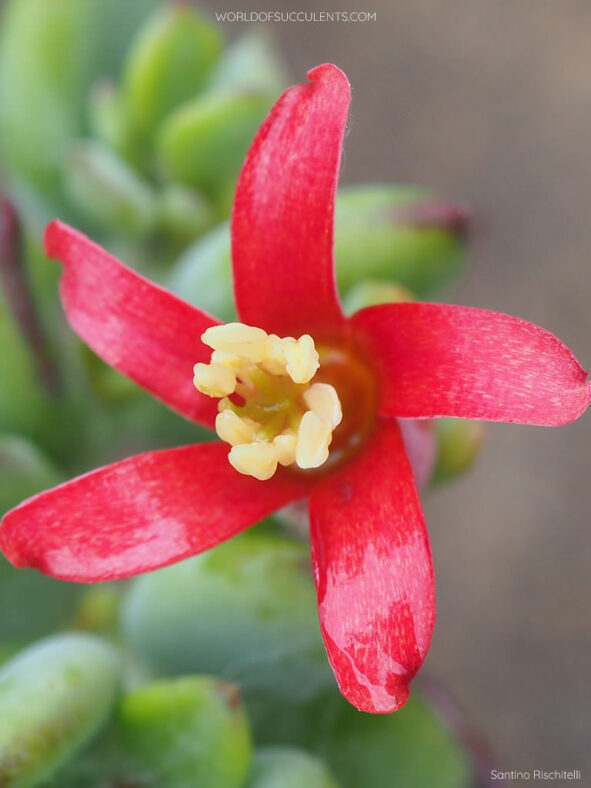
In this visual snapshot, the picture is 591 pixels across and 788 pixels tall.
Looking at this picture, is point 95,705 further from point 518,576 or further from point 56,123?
point 518,576

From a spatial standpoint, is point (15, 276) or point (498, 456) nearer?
point (15, 276)

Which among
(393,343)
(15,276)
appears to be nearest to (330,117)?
(393,343)

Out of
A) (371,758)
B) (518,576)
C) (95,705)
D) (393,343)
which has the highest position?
(393,343)

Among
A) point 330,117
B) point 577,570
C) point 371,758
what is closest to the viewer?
point 330,117

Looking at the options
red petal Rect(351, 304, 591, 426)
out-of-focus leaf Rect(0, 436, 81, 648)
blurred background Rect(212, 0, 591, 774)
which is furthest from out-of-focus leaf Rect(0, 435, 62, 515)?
blurred background Rect(212, 0, 591, 774)

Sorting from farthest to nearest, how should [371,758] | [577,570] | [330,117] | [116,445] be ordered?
[577,570], [116,445], [371,758], [330,117]

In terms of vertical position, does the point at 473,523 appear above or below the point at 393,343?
below
